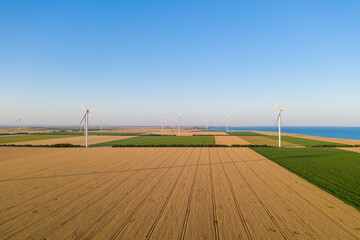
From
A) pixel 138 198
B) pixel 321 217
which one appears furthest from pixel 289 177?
pixel 138 198

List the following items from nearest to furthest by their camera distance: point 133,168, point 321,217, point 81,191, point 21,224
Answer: point 21,224, point 321,217, point 81,191, point 133,168

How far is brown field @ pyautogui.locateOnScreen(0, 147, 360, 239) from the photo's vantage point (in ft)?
25.8

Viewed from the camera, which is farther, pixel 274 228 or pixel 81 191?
pixel 81 191

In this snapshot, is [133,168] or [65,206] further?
[133,168]

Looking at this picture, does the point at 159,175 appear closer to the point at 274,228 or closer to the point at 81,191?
the point at 81,191

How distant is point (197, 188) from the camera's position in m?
13.6

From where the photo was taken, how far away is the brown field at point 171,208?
25.8 ft

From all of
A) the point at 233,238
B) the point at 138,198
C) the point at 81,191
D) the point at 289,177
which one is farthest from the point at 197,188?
the point at 289,177

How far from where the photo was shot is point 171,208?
33.5 feet

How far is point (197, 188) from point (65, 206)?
7923mm

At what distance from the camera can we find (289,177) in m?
Answer: 16.8

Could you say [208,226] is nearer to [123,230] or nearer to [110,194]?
[123,230]

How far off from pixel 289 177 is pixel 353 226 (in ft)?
27.8

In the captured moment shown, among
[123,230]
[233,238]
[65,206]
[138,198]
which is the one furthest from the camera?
[138,198]
